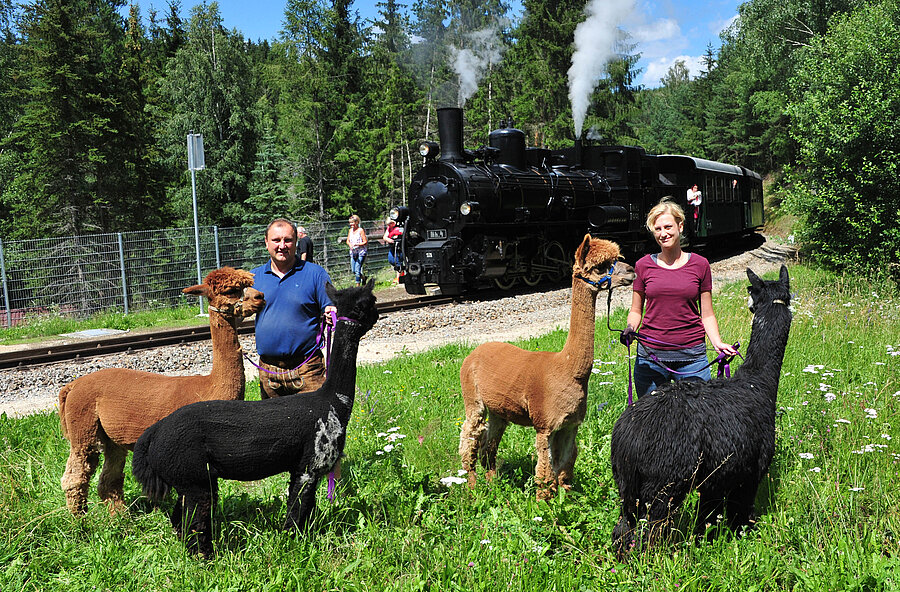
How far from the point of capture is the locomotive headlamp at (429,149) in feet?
49.1

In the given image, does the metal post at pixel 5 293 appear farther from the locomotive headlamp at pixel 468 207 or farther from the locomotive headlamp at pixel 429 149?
the locomotive headlamp at pixel 468 207

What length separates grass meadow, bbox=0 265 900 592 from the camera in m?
3.19

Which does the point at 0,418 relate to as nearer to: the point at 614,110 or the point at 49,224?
the point at 49,224

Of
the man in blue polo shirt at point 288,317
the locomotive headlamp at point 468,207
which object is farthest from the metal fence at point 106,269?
the man in blue polo shirt at point 288,317

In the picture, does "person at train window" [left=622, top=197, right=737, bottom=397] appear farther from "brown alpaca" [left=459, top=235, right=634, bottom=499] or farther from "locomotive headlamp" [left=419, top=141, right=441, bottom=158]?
"locomotive headlamp" [left=419, top=141, right=441, bottom=158]

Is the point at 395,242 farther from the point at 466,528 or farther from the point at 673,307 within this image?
the point at 466,528

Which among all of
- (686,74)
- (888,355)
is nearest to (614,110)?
(888,355)

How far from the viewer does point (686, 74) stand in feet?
348

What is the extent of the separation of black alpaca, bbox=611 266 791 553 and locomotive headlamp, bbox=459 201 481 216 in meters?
10.4

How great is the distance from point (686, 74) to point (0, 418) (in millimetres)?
115308

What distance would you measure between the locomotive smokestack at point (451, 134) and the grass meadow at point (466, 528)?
406 inches

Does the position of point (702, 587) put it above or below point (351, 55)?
below

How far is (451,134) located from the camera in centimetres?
1509

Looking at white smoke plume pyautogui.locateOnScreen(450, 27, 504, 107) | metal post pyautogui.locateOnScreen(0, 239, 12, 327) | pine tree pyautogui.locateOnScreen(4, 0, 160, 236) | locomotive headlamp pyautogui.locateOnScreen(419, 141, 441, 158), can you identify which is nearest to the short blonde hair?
locomotive headlamp pyautogui.locateOnScreen(419, 141, 441, 158)
